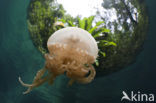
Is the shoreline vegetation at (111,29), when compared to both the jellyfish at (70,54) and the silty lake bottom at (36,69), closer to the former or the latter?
the silty lake bottom at (36,69)

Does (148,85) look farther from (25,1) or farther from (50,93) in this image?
(25,1)

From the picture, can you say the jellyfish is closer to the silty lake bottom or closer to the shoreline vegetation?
the shoreline vegetation

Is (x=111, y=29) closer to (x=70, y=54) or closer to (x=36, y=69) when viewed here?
(x=70, y=54)

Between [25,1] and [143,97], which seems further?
[143,97]

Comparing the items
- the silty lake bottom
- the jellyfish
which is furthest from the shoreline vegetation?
the jellyfish

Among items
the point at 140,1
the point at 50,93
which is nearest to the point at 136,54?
the point at 140,1

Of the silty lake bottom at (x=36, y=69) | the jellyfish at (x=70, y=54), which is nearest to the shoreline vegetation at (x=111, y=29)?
the silty lake bottom at (x=36, y=69)

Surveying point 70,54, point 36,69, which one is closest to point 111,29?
point 70,54
